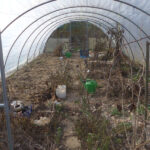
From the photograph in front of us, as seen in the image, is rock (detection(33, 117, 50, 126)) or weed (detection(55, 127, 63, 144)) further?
rock (detection(33, 117, 50, 126))

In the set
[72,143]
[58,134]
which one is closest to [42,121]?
[58,134]

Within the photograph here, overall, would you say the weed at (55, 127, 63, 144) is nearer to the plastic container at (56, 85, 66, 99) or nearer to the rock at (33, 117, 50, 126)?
the rock at (33, 117, 50, 126)

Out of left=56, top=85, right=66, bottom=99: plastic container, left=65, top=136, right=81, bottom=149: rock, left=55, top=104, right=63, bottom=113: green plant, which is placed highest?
left=56, top=85, right=66, bottom=99: plastic container

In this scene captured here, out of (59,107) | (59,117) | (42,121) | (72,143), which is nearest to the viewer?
(72,143)

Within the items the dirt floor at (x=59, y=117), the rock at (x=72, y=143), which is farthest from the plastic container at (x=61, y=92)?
the rock at (x=72, y=143)

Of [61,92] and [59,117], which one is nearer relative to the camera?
[59,117]

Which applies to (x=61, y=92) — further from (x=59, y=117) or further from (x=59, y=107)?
(x=59, y=117)

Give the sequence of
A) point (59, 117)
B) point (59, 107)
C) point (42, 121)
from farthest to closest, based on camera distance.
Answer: point (59, 107)
point (59, 117)
point (42, 121)

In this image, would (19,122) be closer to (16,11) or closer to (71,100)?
(71,100)

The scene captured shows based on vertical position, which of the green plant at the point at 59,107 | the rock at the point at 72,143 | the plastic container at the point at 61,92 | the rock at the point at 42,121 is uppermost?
the plastic container at the point at 61,92

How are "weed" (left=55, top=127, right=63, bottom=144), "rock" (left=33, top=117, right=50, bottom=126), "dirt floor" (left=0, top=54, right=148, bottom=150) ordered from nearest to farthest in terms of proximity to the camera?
1. "dirt floor" (left=0, top=54, right=148, bottom=150)
2. "weed" (left=55, top=127, right=63, bottom=144)
3. "rock" (left=33, top=117, right=50, bottom=126)

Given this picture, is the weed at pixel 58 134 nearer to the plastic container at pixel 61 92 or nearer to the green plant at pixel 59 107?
the green plant at pixel 59 107

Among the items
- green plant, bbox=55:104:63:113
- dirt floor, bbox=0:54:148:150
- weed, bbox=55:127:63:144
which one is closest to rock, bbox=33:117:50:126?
dirt floor, bbox=0:54:148:150

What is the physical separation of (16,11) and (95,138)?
3777 mm
